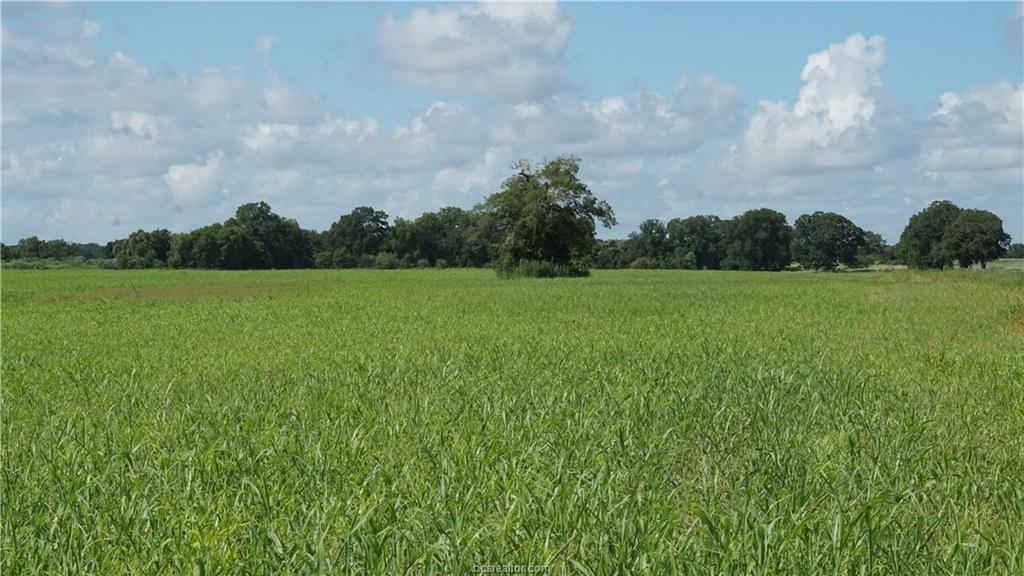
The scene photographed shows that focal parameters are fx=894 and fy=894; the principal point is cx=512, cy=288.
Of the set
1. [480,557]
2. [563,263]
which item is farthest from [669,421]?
[563,263]

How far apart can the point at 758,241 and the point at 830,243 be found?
40.1 ft

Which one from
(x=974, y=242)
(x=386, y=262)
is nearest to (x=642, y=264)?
(x=386, y=262)

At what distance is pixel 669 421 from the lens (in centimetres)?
734

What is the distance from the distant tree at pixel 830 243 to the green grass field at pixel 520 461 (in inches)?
5418

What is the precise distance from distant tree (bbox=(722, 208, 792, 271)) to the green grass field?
461ft

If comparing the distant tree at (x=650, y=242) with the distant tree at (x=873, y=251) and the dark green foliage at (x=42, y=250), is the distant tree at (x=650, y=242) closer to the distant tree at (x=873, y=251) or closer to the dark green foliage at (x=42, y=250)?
the distant tree at (x=873, y=251)

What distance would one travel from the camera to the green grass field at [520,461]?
423 centimetres

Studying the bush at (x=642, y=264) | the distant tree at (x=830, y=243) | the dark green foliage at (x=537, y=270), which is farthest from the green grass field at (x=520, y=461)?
the distant tree at (x=830, y=243)

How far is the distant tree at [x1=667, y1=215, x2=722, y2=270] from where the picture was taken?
513ft

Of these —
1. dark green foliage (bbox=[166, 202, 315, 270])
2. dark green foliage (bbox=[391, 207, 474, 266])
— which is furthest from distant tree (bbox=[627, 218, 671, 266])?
dark green foliage (bbox=[166, 202, 315, 270])

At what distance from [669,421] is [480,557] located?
352 cm

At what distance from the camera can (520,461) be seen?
595 cm

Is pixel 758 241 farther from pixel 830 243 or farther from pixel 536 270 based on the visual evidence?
pixel 536 270

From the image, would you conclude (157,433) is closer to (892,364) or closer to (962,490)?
(962,490)
